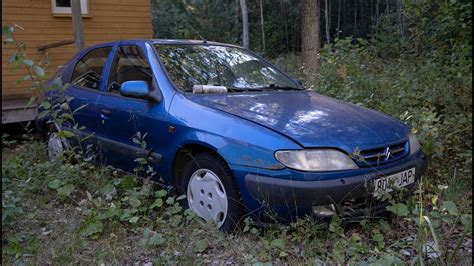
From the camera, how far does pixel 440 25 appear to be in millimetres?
7410

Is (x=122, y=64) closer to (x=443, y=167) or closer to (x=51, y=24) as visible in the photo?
(x=443, y=167)

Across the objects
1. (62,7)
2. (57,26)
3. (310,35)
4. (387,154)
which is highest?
(62,7)

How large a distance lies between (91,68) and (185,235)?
2509mm

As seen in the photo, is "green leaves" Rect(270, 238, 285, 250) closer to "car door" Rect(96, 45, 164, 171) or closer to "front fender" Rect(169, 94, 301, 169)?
"front fender" Rect(169, 94, 301, 169)

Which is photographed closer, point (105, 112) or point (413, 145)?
point (413, 145)

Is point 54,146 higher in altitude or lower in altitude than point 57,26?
lower

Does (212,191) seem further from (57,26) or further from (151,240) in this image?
(57,26)

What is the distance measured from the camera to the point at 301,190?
9.32ft

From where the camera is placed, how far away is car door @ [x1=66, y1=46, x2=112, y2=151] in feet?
14.6

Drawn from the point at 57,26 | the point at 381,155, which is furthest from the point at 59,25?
the point at 381,155

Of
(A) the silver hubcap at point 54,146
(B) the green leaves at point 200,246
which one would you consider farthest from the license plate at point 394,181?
(A) the silver hubcap at point 54,146

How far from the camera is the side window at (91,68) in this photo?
463 centimetres

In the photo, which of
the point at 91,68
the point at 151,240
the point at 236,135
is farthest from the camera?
the point at 91,68

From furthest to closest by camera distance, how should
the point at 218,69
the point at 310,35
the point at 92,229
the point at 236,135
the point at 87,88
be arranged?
the point at 310,35, the point at 87,88, the point at 218,69, the point at 92,229, the point at 236,135
